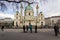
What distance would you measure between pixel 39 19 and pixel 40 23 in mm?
2665

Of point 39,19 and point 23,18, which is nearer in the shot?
point 23,18

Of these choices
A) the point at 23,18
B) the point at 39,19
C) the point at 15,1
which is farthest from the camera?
the point at 39,19

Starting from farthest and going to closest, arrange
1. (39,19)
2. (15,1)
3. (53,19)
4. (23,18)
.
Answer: (53,19) → (39,19) → (23,18) → (15,1)

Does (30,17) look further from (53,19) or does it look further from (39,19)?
(53,19)

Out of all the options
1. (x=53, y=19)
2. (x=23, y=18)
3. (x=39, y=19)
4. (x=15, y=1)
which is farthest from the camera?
(x=53, y=19)

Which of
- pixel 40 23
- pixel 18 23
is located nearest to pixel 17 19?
pixel 18 23

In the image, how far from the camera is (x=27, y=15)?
343 feet

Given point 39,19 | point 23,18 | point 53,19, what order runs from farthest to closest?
point 53,19
point 39,19
point 23,18

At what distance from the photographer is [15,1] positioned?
42.7ft

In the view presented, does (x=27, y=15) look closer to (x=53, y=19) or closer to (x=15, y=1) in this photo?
(x=53, y=19)

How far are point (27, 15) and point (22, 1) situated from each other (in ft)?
300

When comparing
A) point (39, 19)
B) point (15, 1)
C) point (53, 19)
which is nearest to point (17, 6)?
point (15, 1)

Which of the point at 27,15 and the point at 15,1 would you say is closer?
the point at 15,1

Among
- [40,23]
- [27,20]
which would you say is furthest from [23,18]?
[40,23]
